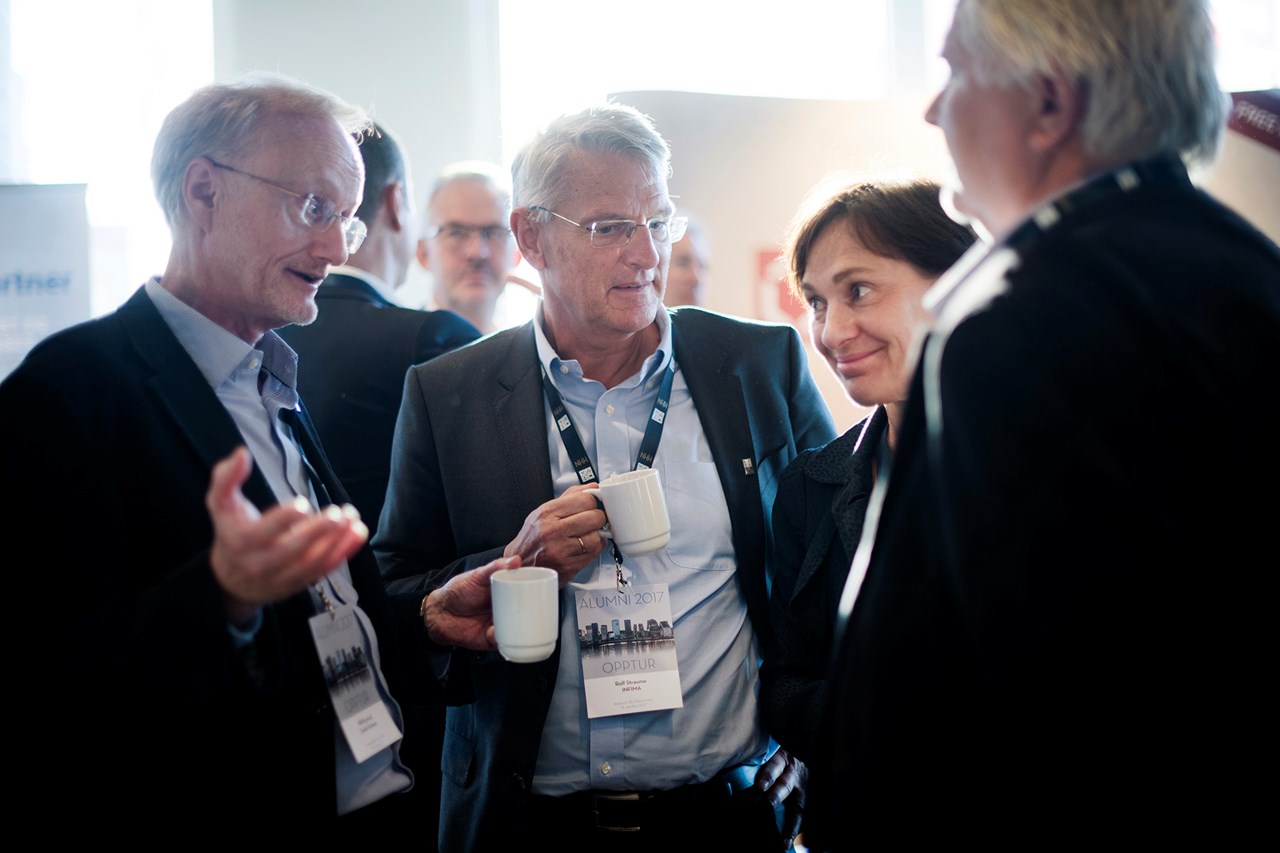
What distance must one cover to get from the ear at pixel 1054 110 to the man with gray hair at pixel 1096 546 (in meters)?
0.09

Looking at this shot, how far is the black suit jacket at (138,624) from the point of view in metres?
1.13

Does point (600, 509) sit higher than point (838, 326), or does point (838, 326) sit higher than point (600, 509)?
point (838, 326)

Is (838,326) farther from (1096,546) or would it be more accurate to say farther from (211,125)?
(211,125)

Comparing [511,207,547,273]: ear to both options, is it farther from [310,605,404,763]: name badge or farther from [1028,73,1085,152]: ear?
[1028,73,1085,152]: ear

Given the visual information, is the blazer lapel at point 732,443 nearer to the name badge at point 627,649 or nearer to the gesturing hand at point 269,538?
the name badge at point 627,649

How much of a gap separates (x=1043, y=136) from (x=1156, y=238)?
189mm

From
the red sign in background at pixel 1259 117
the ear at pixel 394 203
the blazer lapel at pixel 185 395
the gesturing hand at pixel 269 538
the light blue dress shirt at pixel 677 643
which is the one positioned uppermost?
the red sign in background at pixel 1259 117

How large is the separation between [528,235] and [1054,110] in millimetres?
1322

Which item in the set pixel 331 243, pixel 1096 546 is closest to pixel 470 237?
pixel 331 243

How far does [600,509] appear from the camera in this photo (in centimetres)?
169

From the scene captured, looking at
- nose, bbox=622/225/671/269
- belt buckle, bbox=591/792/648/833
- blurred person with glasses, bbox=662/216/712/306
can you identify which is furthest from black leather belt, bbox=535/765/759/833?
blurred person with glasses, bbox=662/216/712/306

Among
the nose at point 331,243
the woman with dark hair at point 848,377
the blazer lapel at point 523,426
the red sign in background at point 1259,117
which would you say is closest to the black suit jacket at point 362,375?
the blazer lapel at point 523,426

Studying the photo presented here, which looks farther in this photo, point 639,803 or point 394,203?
point 394,203

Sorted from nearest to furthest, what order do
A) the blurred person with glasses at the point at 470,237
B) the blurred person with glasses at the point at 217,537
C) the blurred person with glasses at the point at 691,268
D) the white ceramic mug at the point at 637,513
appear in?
the blurred person with glasses at the point at 217,537
the white ceramic mug at the point at 637,513
the blurred person with glasses at the point at 470,237
the blurred person with glasses at the point at 691,268
